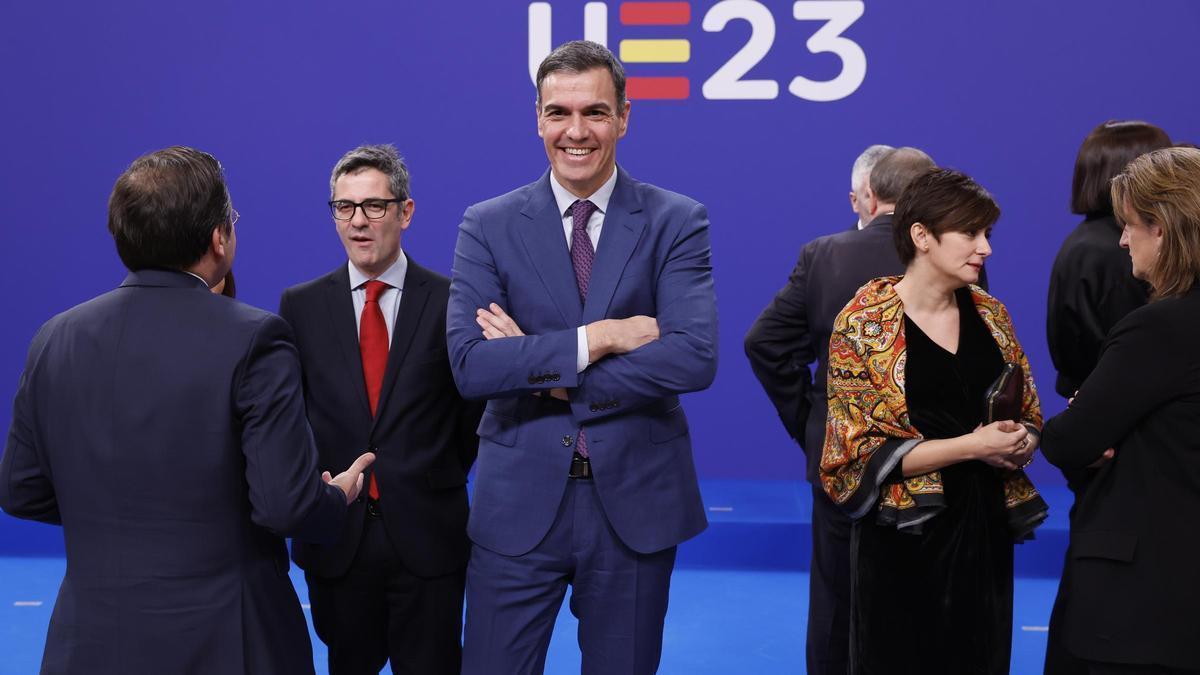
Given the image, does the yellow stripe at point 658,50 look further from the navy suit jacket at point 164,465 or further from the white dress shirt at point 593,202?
the navy suit jacket at point 164,465

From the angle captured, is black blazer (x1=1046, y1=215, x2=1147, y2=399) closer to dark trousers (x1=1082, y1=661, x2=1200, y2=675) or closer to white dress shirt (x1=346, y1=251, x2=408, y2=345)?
dark trousers (x1=1082, y1=661, x2=1200, y2=675)

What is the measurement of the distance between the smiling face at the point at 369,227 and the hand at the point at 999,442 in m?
1.42

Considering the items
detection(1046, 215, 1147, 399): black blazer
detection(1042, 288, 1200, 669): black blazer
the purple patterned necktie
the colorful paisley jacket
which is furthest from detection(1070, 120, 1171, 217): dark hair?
the purple patterned necktie

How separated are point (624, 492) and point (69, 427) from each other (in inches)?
42.5

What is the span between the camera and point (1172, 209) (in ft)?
7.73

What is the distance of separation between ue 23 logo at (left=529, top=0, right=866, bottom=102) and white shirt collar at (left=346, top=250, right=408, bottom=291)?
3317 mm

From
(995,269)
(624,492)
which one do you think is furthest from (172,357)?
(995,269)

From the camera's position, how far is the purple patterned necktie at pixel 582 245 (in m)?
2.66

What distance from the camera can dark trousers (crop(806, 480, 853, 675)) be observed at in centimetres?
340

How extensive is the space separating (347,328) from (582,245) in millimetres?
620

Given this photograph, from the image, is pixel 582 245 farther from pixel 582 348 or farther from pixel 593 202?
pixel 582 348

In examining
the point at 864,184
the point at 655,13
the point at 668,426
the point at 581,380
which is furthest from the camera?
the point at 655,13

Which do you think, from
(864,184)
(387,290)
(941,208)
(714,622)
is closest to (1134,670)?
(941,208)

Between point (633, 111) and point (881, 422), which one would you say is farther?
point (633, 111)
